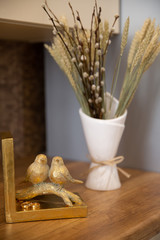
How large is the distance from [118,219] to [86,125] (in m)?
0.30

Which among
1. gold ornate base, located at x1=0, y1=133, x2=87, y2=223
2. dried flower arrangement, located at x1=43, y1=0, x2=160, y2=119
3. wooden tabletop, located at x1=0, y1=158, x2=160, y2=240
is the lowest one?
wooden tabletop, located at x1=0, y1=158, x2=160, y2=240

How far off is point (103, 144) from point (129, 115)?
0.29 meters

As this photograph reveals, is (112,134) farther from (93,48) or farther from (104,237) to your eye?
(104,237)

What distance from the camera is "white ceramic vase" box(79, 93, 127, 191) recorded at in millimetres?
1015

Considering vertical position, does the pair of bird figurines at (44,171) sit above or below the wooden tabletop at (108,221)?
above

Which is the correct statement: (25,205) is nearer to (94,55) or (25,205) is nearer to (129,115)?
(94,55)

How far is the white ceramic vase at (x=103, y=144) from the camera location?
1.01 metres

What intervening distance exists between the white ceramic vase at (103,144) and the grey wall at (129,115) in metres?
0.22

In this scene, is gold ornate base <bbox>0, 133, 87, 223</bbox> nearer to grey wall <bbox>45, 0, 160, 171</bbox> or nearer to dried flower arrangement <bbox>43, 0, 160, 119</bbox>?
dried flower arrangement <bbox>43, 0, 160, 119</bbox>

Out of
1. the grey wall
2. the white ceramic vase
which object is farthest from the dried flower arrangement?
the grey wall

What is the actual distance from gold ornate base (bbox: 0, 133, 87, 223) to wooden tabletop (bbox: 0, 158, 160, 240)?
0.5 inches

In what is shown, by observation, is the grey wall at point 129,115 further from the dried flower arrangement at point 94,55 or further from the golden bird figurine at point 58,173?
the golden bird figurine at point 58,173

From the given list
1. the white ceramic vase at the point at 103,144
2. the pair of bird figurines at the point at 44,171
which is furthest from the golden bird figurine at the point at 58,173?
the white ceramic vase at the point at 103,144

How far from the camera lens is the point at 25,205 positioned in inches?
32.2
